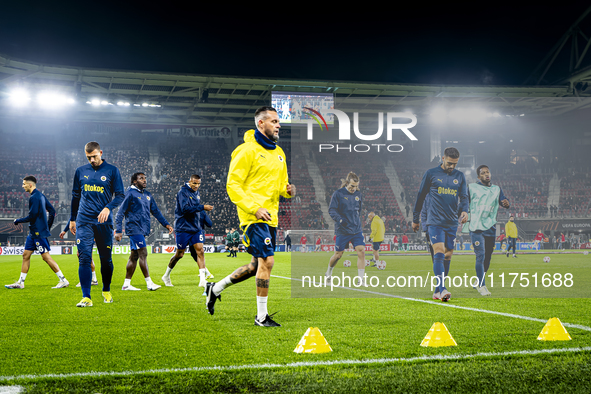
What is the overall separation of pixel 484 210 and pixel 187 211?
6038 mm

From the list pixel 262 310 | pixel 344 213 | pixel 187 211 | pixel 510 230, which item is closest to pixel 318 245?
pixel 510 230

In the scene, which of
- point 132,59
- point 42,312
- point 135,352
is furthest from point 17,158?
point 135,352

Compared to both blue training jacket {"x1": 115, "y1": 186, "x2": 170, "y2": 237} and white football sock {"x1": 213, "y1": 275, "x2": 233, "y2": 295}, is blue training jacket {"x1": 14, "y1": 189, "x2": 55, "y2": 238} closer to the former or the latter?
blue training jacket {"x1": 115, "y1": 186, "x2": 170, "y2": 237}

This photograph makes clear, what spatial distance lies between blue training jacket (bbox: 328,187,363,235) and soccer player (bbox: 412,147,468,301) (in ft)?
7.83

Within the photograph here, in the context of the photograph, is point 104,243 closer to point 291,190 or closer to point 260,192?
point 260,192

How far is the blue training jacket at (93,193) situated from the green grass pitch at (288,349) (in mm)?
1376

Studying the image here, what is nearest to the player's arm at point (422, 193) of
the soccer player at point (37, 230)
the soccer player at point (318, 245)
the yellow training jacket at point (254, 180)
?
the yellow training jacket at point (254, 180)

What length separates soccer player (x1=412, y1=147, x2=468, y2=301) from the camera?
325 inches

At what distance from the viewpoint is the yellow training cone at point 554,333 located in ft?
14.0

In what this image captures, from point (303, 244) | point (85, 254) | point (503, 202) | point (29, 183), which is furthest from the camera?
point (303, 244)

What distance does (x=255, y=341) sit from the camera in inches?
177

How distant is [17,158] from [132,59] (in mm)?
15261

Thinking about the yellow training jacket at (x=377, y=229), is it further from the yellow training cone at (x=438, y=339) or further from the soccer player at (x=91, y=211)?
the yellow training cone at (x=438, y=339)

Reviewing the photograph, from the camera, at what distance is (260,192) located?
5645 mm
